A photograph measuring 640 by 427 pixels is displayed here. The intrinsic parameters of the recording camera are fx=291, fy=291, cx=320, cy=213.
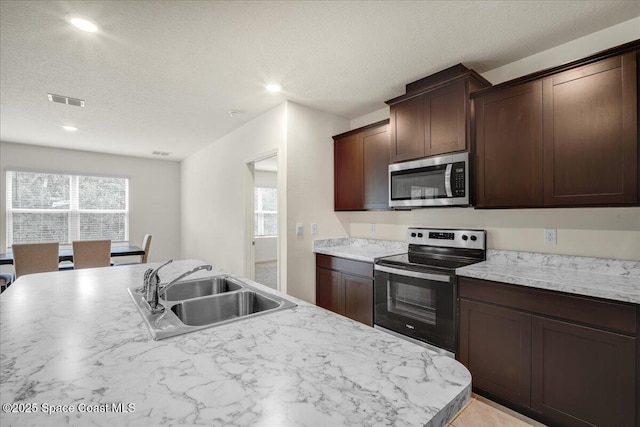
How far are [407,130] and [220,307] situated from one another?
7.03ft

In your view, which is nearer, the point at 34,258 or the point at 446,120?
the point at 446,120

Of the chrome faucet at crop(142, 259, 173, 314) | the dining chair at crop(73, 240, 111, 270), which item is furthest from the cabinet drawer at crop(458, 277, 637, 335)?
the dining chair at crop(73, 240, 111, 270)

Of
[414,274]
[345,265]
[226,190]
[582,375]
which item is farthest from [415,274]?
[226,190]

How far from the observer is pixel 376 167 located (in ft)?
10.0

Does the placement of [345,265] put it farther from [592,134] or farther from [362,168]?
[592,134]

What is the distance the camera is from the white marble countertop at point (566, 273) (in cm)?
154

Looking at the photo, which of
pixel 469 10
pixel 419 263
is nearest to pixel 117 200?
pixel 419 263

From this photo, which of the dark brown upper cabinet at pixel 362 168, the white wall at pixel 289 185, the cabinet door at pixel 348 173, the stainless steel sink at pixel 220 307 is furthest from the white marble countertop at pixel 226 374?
the cabinet door at pixel 348 173

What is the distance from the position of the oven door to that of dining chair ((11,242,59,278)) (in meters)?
3.92

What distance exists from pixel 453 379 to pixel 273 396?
443mm

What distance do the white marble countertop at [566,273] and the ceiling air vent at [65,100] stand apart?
4012 millimetres

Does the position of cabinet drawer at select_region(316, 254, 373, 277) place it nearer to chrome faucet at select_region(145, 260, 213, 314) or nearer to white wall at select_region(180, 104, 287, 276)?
white wall at select_region(180, 104, 287, 276)

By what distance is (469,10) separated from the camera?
5.68ft

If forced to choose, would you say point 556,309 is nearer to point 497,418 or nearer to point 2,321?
point 497,418
